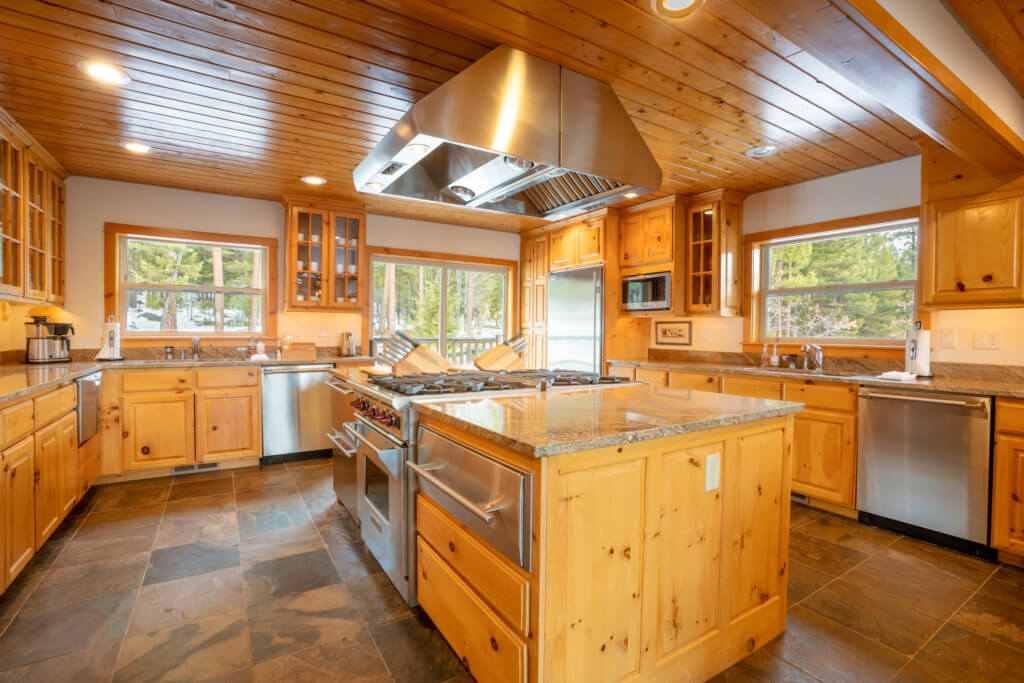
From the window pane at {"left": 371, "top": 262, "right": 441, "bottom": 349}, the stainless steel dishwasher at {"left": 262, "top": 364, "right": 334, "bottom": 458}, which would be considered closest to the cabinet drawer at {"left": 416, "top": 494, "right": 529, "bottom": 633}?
the stainless steel dishwasher at {"left": 262, "top": 364, "right": 334, "bottom": 458}

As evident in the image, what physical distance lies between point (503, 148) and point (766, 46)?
1224mm

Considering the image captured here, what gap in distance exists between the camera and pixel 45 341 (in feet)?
11.3

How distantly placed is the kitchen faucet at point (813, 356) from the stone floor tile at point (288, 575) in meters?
3.43

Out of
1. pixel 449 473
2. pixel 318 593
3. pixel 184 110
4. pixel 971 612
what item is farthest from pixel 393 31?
pixel 971 612

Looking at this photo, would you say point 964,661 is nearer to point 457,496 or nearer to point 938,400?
point 938,400

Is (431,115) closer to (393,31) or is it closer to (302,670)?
(393,31)

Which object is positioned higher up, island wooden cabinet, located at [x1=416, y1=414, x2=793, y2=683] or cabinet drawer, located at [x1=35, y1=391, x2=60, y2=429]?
cabinet drawer, located at [x1=35, y1=391, x2=60, y2=429]

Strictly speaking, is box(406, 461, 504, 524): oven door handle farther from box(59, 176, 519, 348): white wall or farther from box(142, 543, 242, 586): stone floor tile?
box(59, 176, 519, 348): white wall

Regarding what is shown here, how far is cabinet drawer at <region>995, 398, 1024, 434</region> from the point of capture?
2.41m

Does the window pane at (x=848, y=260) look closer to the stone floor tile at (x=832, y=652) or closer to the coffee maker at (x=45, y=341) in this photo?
the stone floor tile at (x=832, y=652)

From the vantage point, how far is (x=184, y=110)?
267 centimetres

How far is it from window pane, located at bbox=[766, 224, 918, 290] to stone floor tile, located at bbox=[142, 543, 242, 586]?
4.26 m

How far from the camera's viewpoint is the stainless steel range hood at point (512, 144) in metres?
1.78

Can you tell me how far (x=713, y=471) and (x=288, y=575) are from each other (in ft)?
6.45
